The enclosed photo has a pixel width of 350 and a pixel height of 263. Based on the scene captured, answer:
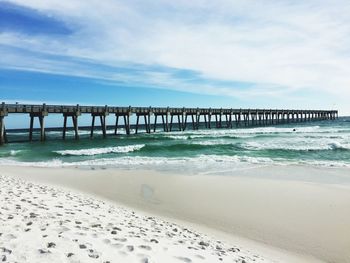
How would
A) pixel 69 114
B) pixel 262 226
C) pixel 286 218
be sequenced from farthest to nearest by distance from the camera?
pixel 69 114, pixel 286 218, pixel 262 226

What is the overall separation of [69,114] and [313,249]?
31047 millimetres

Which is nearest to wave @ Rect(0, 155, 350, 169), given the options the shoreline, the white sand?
the shoreline

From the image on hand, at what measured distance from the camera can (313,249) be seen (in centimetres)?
624

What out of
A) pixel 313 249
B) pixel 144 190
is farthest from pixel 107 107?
pixel 313 249

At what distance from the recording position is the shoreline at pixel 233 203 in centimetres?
650

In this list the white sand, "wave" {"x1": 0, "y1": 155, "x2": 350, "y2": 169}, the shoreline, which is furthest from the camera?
"wave" {"x1": 0, "y1": 155, "x2": 350, "y2": 169}

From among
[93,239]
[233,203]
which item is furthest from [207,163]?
[93,239]

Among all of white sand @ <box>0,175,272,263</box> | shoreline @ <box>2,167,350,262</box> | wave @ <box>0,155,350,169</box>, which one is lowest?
wave @ <box>0,155,350,169</box>

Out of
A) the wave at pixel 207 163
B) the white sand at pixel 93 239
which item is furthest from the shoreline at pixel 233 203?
the wave at pixel 207 163

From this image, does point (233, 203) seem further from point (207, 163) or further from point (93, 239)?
point (207, 163)

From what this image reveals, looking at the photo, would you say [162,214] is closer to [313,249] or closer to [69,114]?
[313,249]

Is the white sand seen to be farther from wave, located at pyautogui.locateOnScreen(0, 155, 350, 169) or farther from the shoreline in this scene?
wave, located at pyautogui.locateOnScreen(0, 155, 350, 169)

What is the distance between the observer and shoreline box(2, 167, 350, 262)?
6.50 m

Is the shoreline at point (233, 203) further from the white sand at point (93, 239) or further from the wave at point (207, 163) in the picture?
the wave at point (207, 163)
